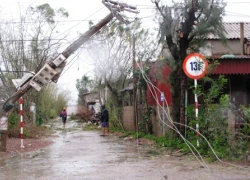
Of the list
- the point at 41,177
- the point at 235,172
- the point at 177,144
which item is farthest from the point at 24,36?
the point at 235,172

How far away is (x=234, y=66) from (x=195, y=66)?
3.73 meters

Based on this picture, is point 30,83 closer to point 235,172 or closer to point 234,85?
point 235,172

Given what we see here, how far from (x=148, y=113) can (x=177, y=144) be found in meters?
5.57

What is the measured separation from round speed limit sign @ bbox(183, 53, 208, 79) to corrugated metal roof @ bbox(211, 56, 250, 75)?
125 inches

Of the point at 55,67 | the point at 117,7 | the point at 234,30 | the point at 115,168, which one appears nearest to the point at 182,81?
the point at 117,7

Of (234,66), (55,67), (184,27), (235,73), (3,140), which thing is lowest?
(3,140)

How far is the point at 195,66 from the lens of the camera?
12.1m

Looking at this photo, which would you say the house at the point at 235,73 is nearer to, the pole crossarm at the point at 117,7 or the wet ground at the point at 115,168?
the pole crossarm at the point at 117,7

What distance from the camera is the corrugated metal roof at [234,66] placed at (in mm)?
15086

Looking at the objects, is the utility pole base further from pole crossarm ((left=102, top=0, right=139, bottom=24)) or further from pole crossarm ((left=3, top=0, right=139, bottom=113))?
pole crossarm ((left=102, top=0, right=139, bottom=24))

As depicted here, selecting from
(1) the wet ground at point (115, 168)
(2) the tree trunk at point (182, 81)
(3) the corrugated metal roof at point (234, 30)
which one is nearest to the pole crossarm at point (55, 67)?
(1) the wet ground at point (115, 168)

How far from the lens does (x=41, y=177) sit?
8703mm

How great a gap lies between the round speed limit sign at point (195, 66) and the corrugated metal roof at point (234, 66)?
318 centimetres

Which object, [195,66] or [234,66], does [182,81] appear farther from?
[234,66]
